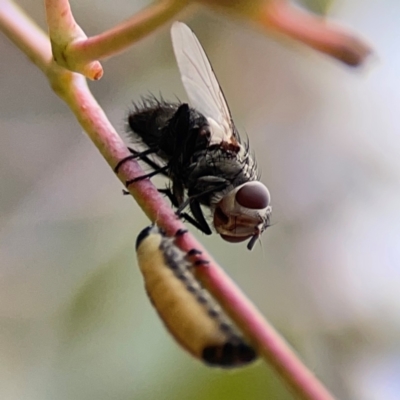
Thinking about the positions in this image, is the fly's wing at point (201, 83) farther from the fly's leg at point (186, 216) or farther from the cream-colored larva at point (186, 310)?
the cream-colored larva at point (186, 310)

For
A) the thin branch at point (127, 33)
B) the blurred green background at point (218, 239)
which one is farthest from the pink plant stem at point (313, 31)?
the blurred green background at point (218, 239)

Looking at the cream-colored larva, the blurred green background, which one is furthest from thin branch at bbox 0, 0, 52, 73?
the blurred green background

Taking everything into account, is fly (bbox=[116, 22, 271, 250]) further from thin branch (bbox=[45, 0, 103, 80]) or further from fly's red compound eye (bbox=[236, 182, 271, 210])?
thin branch (bbox=[45, 0, 103, 80])

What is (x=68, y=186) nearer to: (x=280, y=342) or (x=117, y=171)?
(x=117, y=171)

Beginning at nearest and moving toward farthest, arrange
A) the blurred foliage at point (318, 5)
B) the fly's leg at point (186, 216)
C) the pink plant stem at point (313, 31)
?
the pink plant stem at point (313, 31), the fly's leg at point (186, 216), the blurred foliage at point (318, 5)

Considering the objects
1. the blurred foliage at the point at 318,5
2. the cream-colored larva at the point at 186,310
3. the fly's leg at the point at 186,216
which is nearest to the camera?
the cream-colored larva at the point at 186,310
